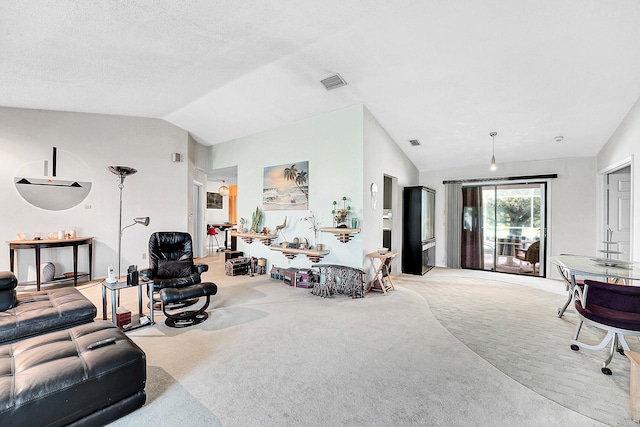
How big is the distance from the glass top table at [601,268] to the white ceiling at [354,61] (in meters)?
2.12

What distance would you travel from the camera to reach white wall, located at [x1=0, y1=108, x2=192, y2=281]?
15.5 feet

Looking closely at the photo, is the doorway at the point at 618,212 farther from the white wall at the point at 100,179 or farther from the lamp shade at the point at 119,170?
the white wall at the point at 100,179

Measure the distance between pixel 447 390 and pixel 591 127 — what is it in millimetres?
4831

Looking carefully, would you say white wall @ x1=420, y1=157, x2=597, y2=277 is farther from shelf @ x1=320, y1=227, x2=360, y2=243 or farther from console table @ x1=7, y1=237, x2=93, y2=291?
console table @ x1=7, y1=237, x2=93, y2=291

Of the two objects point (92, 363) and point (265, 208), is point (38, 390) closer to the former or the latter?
point (92, 363)

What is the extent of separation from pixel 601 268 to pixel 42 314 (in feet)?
17.1

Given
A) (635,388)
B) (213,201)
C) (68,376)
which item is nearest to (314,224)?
(68,376)

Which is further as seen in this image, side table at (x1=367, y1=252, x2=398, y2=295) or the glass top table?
side table at (x1=367, y1=252, x2=398, y2=295)

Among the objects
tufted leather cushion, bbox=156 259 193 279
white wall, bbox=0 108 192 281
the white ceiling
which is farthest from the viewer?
white wall, bbox=0 108 192 281

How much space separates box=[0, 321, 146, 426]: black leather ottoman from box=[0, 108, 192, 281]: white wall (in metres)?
4.04

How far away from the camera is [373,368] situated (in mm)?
2398

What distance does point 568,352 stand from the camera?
9.03ft

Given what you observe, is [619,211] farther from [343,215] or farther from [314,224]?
[314,224]

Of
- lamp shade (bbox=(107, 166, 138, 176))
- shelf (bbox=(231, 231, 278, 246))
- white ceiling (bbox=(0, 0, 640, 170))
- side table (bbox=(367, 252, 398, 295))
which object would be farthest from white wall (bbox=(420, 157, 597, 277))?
lamp shade (bbox=(107, 166, 138, 176))
